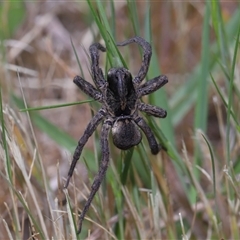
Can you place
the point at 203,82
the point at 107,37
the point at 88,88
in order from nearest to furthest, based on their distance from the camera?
the point at 107,37
the point at 88,88
the point at 203,82

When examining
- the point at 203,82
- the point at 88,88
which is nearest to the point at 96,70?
the point at 88,88

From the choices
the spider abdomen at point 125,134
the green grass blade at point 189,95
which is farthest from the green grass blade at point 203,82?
the spider abdomen at point 125,134

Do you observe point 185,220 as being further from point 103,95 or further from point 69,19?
point 69,19

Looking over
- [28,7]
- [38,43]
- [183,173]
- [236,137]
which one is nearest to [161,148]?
[183,173]

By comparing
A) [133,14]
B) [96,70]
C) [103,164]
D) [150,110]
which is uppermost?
[133,14]

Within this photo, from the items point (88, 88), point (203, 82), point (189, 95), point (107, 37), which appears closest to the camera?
point (107, 37)

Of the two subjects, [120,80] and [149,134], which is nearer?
[120,80]

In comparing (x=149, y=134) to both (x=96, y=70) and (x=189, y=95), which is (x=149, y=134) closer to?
(x=96, y=70)

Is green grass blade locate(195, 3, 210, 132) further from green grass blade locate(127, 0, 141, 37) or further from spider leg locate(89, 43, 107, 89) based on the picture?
spider leg locate(89, 43, 107, 89)
